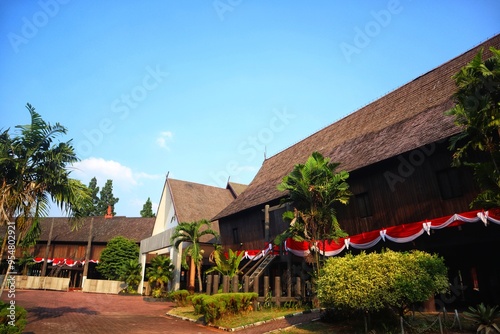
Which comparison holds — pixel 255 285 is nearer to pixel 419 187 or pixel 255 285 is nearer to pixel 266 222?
pixel 266 222

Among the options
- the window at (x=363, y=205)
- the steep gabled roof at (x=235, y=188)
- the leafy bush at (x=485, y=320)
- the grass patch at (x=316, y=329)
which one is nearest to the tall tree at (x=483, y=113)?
the leafy bush at (x=485, y=320)

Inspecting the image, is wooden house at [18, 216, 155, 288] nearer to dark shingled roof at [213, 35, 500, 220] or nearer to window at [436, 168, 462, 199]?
dark shingled roof at [213, 35, 500, 220]

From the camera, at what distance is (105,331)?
11.2 meters

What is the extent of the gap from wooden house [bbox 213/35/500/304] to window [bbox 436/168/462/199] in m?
0.04

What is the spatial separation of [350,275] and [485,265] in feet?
25.6

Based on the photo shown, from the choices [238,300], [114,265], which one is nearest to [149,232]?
[114,265]

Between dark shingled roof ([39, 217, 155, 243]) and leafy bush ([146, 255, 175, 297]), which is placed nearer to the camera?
leafy bush ([146, 255, 175, 297])

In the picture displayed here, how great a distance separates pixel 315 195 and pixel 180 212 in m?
19.2

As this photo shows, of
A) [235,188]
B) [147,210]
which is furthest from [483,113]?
[147,210]

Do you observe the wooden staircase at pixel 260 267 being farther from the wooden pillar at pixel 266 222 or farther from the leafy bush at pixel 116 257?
the leafy bush at pixel 116 257

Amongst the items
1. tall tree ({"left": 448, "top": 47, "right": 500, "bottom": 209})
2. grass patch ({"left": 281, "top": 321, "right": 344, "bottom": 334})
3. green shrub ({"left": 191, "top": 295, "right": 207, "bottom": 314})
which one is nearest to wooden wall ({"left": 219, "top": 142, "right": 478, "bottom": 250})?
tall tree ({"left": 448, "top": 47, "right": 500, "bottom": 209})

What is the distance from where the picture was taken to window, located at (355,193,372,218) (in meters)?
15.8

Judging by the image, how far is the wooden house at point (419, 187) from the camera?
12.7 m

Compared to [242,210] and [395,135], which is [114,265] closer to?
[242,210]
